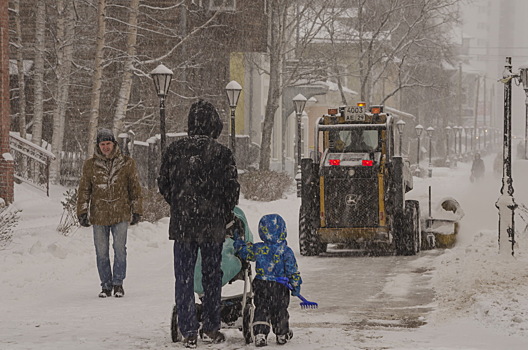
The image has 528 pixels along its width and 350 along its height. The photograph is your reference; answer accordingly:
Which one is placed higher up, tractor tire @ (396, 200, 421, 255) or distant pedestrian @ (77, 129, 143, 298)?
distant pedestrian @ (77, 129, 143, 298)

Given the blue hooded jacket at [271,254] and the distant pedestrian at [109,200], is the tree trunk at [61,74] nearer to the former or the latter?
the distant pedestrian at [109,200]

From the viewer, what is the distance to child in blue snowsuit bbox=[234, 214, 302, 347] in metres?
8.62

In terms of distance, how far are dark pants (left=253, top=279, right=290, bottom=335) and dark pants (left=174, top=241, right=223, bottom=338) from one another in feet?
1.24

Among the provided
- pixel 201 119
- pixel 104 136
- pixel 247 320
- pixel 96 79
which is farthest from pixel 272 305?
pixel 96 79

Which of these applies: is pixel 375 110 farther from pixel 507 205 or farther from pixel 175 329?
pixel 175 329

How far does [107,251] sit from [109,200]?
0.60 meters

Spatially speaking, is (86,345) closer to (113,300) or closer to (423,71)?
(113,300)

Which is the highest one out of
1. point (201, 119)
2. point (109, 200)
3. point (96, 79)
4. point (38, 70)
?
point (38, 70)

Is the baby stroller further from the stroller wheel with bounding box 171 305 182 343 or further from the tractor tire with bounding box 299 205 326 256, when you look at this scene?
the tractor tire with bounding box 299 205 326 256

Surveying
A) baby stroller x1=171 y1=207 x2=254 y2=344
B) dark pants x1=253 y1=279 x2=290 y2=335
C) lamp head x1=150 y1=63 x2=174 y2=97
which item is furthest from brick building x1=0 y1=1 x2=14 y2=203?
dark pants x1=253 y1=279 x2=290 y2=335

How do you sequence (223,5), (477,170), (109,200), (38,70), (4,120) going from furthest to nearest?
(477,170)
(223,5)
(38,70)
(4,120)
(109,200)

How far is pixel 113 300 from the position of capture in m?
11.7

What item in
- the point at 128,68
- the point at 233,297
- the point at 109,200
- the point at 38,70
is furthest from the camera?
the point at 38,70

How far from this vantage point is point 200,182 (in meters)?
8.44
